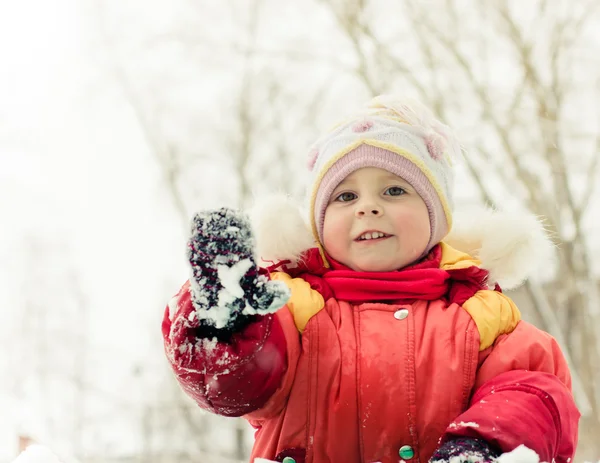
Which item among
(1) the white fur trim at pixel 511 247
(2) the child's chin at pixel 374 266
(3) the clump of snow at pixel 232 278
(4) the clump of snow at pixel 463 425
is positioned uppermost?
(1) the white fur trim at pixel 511 247

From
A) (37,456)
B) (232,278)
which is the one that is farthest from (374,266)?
(37,456)

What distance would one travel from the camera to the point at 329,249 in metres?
1.41

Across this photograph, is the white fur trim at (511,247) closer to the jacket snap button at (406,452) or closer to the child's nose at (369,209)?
the child's nose at (369,209)

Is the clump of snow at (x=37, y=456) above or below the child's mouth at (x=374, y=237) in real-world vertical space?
below

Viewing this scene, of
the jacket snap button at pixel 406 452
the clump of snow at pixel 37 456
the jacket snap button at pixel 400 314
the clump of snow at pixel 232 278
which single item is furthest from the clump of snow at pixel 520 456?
the clump of snow at pixel 37 456

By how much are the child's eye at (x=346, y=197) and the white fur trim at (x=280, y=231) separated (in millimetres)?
108

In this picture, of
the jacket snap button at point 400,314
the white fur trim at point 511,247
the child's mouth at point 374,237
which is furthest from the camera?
the white fur trim at point 511,247

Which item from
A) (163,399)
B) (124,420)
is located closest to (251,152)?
(163,399)

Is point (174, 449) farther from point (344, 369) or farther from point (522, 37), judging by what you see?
point (344, 369)

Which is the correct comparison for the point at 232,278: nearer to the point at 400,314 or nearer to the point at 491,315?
the point at 400,314

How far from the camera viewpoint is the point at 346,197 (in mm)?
1412

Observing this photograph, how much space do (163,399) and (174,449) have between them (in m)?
0.81

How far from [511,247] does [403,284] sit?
1.12 feet

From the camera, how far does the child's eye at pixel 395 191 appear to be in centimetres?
139
